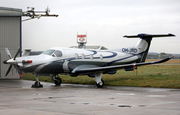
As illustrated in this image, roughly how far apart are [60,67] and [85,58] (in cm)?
227

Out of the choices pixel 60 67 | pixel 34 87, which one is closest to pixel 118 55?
pixel 60 67

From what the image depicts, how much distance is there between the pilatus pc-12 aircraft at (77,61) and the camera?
21.1 meters

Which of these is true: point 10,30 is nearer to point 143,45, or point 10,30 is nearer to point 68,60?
point 68,60

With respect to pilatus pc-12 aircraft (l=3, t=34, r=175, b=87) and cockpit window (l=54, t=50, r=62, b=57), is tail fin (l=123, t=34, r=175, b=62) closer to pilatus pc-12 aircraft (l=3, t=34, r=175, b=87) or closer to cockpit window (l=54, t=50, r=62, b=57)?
pilatus pc-12 aircraft (l=3, t=34, r=175, b=87)

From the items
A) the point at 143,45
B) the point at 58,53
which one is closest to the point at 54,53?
the point at 58,53

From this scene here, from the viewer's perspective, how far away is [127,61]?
83.8 feet

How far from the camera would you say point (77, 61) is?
23.0 m

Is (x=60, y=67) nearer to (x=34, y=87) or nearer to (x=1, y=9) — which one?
(x=34, y=87)

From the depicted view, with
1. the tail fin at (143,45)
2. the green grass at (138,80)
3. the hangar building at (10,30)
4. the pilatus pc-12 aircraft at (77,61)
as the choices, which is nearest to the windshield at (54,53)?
the pilatus pc-12 aircraft at (77,61)

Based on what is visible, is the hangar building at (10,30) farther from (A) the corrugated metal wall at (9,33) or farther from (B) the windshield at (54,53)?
(B) the windshield at (54,53)

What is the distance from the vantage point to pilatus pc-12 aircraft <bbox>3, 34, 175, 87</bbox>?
2112 centimetres

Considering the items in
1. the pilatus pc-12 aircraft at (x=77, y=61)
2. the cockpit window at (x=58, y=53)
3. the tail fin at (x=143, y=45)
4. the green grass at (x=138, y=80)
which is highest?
the tail fin at (x=143, y=45)

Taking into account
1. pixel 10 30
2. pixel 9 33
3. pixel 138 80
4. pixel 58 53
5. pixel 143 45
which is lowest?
pixel 138 80

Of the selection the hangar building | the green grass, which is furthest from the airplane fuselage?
the hangar building
